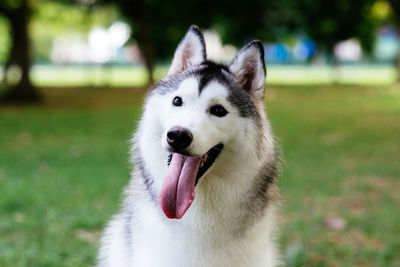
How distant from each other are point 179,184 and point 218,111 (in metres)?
0.45

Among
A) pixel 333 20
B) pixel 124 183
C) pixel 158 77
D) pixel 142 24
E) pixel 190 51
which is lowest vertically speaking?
pixel 158 77

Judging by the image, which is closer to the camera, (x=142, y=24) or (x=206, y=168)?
(x=206, y=168)

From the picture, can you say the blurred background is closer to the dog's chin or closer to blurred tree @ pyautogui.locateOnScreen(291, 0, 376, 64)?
blurred tree @ pyautogui.locateOnScreen(291, 0, 376, 64)

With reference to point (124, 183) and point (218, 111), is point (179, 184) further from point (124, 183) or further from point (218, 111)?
point (124, 183)

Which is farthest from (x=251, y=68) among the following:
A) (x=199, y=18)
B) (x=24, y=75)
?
(x=199, y=18)

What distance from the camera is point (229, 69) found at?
3.12 metres

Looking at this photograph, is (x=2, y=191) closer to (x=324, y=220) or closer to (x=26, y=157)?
(x=26, y=157)

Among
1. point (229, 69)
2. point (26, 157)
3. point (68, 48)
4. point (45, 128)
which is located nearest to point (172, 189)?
point (229, 69)

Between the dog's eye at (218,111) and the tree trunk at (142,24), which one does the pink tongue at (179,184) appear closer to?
the dog's eye at (218,111)

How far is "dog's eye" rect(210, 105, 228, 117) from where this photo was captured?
2.90 m

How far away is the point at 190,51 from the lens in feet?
10.7

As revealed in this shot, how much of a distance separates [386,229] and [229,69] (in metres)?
3.51

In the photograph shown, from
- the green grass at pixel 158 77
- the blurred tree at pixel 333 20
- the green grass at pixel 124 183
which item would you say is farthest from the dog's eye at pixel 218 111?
the blurred tree at pixel 333 20

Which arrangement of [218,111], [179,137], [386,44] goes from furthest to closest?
[386,44] < [218,111] < [179,137]
